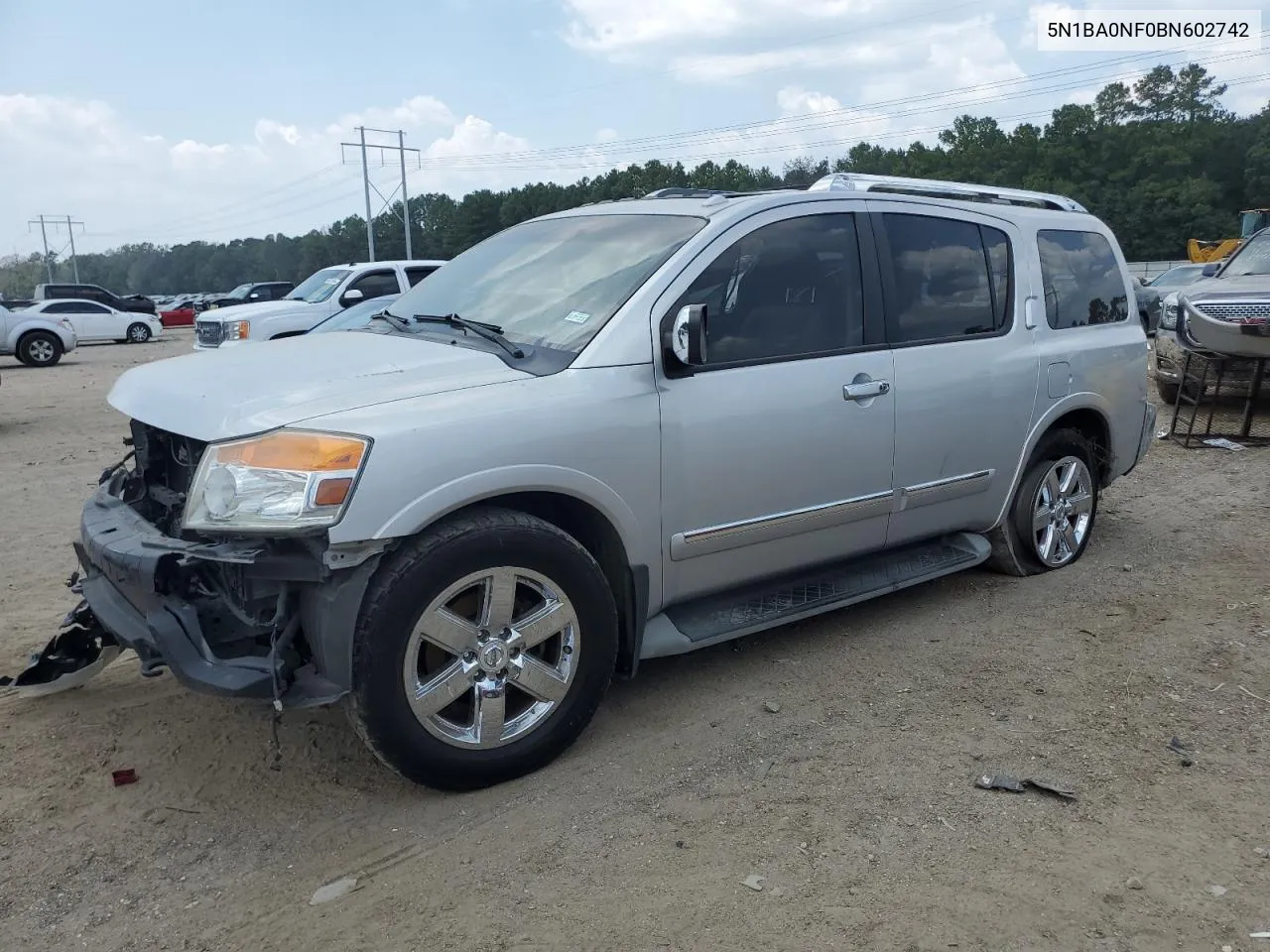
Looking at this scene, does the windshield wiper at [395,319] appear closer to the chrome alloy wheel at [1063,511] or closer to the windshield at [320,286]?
the chrome alloy wheel at [1063,511]

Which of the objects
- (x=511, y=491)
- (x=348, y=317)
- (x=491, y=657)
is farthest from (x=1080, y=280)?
(x=348, y=317)

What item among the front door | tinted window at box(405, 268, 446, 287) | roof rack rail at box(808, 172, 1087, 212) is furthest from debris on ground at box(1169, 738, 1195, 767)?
tinted window at box(405, 268, 446, 287)

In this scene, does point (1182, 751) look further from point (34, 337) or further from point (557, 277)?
point (34, 337)

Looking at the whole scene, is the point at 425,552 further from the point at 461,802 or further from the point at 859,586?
the point at 859,586

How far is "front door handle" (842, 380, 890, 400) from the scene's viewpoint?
164 inches

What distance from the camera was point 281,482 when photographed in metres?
2.97

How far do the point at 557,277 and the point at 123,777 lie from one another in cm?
233

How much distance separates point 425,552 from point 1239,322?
821 cm

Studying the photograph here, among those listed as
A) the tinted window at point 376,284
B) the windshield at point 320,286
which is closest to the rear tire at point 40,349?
the windshield at point 320,286

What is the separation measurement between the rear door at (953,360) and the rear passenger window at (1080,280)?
23 cm

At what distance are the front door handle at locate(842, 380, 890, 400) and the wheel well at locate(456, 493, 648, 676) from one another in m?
1.19

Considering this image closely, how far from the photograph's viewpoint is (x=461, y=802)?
328cm

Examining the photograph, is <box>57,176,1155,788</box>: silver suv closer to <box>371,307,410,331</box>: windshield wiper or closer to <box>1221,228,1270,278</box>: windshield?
<box>371,307,410,331</box>: windshield wiper

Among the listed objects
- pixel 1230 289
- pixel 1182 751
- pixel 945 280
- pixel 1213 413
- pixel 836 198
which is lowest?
pixel 1182 751
